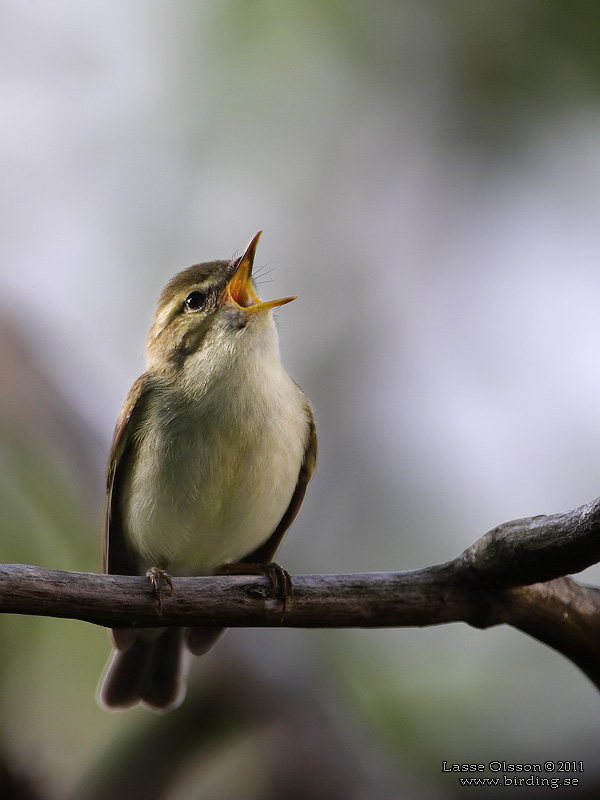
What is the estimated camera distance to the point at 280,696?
9.29 ft

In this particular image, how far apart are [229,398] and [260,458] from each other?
0.21m

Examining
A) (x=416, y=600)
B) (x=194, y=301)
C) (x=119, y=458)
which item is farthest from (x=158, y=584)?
(x=194, y=301)

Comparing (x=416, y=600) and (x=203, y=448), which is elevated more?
(x=203, y=448)

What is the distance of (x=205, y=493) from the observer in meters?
2.34

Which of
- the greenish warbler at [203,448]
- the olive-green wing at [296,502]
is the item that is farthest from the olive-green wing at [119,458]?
the olive-green wing at [296,502]

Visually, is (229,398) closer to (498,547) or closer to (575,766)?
(498,547)

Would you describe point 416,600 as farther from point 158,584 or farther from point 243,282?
point 243,282

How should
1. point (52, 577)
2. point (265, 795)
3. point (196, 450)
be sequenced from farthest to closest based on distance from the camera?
point (265, 795)
point (196, 450)
point (52, 577)

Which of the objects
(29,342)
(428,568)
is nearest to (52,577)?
(428,568)

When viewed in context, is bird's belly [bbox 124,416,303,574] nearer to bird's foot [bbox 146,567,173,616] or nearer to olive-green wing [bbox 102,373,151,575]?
olive-green wing [bbox 102,373,151,575]

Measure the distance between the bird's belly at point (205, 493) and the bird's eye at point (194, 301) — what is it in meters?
0.51

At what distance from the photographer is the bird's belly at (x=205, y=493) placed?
7.61ft

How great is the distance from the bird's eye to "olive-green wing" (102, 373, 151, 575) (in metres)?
0.28

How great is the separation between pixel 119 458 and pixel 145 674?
0.87 metres
